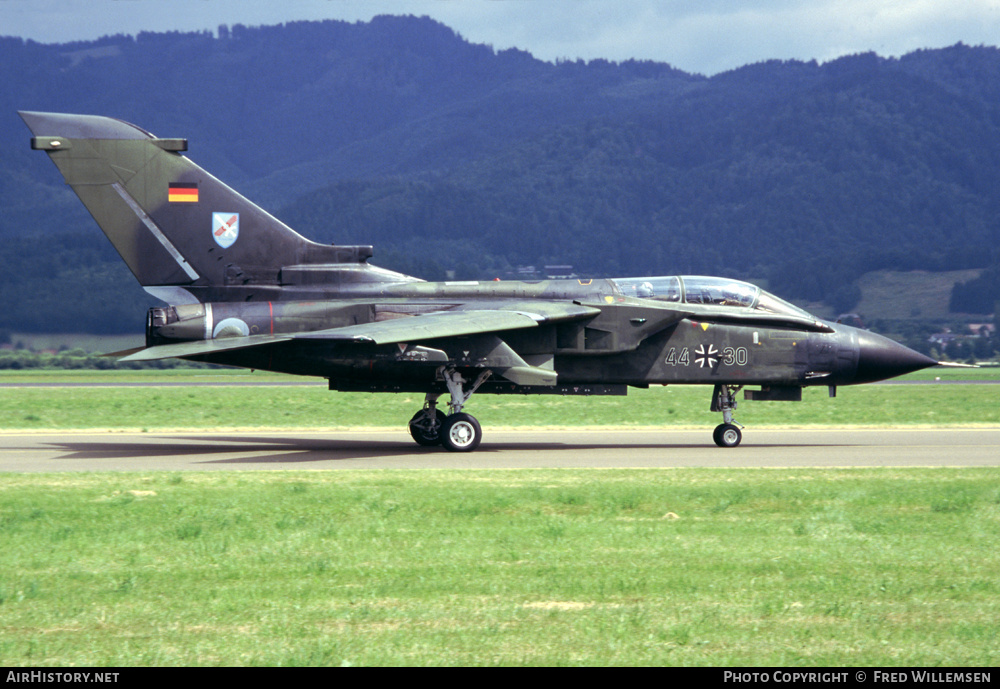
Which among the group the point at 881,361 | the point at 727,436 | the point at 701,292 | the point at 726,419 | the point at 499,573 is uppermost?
the point at 701,292

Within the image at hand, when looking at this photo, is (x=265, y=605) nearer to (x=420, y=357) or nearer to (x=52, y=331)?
(x=420, y=357)

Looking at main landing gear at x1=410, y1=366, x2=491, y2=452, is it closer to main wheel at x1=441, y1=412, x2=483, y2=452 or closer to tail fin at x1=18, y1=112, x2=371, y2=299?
main wheel at x1=441, y1=412, x2=483, y2=452

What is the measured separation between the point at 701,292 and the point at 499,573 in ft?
40.3

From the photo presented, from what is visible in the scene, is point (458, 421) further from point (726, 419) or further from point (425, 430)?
point (726, 419)

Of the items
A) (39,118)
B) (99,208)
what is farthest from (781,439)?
(39,118)

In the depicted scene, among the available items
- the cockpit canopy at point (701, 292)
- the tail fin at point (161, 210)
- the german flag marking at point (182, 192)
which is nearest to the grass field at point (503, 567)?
the cockpit canopy at point (701, 292)

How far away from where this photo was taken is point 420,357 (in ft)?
Answer: 59.6

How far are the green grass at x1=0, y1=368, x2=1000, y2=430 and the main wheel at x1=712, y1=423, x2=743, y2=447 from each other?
5.98m

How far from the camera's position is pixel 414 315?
62.7 ft

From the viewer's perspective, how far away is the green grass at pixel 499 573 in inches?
259

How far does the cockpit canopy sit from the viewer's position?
19656 millimetres

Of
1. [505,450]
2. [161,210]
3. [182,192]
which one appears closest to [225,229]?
[182,192]
